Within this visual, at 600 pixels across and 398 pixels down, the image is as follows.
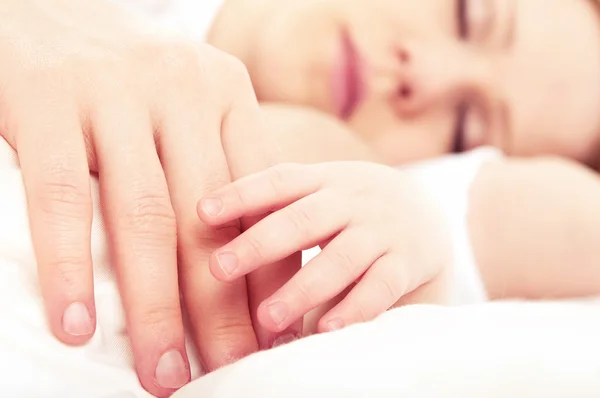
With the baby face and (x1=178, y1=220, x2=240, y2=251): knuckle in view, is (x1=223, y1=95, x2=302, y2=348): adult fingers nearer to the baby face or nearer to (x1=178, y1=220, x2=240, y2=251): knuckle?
(x1=178, y1=220, x2=240, y2=251): knuckle

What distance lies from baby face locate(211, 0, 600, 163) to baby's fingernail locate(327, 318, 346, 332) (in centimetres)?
40

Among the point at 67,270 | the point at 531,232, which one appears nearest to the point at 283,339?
the point at 67,270

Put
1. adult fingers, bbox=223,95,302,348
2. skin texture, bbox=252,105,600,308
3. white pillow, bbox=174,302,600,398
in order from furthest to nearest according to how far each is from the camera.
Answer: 1. skin texture, bbox=252,105,600,308
2. adult fingers, bbox=223,95,302,348
3. white pillow, bbox=174,302,600,398

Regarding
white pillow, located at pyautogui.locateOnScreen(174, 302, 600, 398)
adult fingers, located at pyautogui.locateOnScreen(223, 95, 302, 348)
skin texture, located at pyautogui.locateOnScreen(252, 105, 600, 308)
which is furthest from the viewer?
skin texture, located at pyautogui.locateOnScreen(252, 105, 600, 308)

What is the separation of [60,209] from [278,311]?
14cm

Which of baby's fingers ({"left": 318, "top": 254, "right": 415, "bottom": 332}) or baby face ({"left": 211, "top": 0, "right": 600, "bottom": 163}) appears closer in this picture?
baby's fingers ({"left": 318, "top": 254, "right": 415, "bottom": 332})

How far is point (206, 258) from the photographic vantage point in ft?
1.25

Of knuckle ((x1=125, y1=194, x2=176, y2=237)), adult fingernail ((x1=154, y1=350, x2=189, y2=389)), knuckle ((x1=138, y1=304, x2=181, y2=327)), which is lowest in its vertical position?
adult fingernail ((x1=154, y1=350, x2=189, y2=389))

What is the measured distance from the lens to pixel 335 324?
1.18 feet

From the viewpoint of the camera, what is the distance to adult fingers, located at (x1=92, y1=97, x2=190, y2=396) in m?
0.34

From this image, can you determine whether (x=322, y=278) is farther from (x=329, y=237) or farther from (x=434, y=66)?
(x=434, y=66)

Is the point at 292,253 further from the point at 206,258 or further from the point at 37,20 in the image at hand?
the point at 37,20

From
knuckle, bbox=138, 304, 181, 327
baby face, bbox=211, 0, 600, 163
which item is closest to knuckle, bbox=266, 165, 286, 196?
knuckle, bbox=138, 304, 181, 327

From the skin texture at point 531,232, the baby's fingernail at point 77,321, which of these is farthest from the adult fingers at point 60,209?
the skin texture at point 531,232
